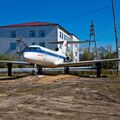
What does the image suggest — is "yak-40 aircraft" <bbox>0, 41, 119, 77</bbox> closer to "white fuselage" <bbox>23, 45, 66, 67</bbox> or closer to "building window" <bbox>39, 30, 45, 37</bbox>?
"white fuselage" <bbox>23, 45, 66, 67</bbox>

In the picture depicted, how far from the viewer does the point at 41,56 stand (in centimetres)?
3078

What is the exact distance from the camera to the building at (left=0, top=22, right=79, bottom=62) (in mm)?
85062

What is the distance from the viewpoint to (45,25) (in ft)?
282

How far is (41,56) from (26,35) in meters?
56.5

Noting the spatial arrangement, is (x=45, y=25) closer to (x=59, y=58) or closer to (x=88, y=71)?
(x=88, y=71)

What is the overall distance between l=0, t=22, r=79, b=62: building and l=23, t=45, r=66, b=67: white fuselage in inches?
1975

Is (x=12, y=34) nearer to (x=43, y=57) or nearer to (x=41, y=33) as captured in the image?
(x=41, y=33)

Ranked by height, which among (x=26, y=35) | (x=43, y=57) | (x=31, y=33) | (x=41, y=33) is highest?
(x=31, y=33)

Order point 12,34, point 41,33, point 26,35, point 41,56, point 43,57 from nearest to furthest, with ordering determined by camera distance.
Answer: point 41,56 → point 43,57 → point 41,33 → point 26,35 → point 12,34

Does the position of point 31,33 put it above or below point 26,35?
above

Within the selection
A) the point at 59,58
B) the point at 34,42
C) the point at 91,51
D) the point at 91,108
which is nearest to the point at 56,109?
the point at 91,108

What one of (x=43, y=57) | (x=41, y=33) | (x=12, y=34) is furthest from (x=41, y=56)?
(x=12, y=34)

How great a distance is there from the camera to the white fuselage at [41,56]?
29322mm

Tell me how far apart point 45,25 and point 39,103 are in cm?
7466
